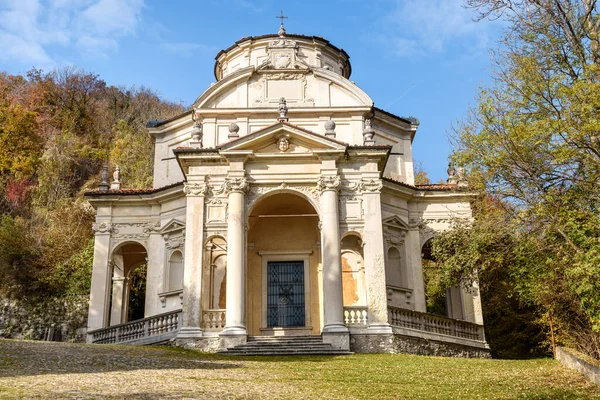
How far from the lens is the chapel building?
2192cm

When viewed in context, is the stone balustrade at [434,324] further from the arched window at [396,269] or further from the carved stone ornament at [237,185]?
the carved stone ornament at [237,185]

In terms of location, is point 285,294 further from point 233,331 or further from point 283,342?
point 233,331

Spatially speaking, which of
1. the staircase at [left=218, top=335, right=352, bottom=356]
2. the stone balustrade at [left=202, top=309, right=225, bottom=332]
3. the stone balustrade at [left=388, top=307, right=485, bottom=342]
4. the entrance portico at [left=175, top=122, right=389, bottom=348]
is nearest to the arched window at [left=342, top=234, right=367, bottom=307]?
the entrance portico at [left=175, top=122, right=389, bottom=348]

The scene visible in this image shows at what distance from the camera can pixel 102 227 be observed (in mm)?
27547

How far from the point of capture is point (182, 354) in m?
19.0

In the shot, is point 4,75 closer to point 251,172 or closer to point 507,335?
point 251,172

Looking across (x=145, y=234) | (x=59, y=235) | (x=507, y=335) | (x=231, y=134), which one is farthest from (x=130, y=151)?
(x=507, y=335)

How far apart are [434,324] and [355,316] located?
3.83m

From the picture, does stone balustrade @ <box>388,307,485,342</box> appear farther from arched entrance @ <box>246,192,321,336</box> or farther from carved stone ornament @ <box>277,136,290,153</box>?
carved stone ornament @ <box>277,136,290,153</box>

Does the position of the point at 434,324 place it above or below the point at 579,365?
above

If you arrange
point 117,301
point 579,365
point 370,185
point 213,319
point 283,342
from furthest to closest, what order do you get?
point 117,301
point 370,185
point 213,319
point 283,342
point 579,365

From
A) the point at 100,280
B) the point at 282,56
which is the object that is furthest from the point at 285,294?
the point at 282,56

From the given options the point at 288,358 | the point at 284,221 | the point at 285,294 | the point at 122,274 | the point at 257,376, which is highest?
the point at 284,221

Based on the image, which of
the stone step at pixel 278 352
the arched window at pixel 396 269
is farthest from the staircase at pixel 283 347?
the arched window at pixel 396 269
